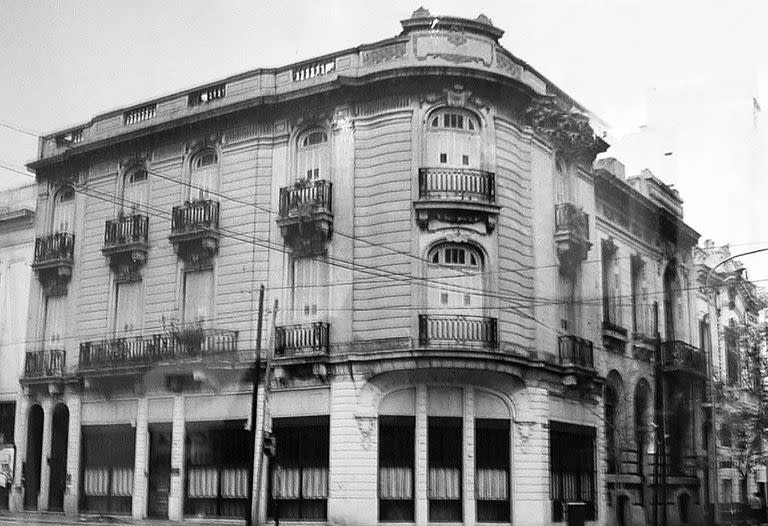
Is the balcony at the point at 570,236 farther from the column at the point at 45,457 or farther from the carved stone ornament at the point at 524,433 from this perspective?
the column at the point at 45,457

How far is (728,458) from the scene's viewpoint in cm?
3550

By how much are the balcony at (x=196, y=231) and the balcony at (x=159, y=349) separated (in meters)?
2.13

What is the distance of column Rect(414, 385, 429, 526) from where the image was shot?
24328 mm

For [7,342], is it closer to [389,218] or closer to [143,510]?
[143,510]

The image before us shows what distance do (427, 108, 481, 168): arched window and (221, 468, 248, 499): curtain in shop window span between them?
9036mm

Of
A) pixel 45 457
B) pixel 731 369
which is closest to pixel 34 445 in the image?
pixel 45 457

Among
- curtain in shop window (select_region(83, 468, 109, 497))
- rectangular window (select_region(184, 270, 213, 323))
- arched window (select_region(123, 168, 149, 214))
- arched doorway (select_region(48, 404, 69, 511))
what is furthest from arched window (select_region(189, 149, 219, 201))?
curtain in shop window (select_region(83, 468, 109, 497))

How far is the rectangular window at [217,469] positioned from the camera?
25.8m

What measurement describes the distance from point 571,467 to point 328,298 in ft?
26.4

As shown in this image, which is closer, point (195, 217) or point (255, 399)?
point (255, 399)

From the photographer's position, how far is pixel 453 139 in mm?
25734

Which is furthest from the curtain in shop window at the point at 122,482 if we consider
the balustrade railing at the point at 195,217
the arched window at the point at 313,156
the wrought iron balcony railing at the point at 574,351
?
the wrought iron balcony railing at the point at 574,351

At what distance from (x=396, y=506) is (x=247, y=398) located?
4.57 meters

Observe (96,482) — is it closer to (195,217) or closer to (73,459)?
(73,459)
